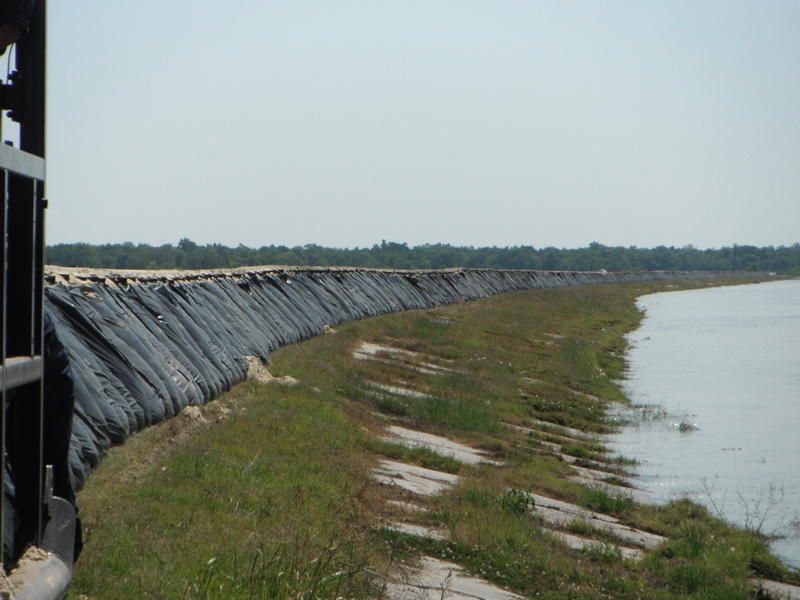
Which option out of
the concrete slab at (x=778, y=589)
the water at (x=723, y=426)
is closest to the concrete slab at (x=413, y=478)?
the water at (x=723, y=426)

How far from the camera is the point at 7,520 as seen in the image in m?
4.45

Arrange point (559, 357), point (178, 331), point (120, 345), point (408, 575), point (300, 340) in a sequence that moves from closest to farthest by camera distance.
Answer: point (408, 575) → point (120, 345) → point (178, 331) → point (300, 340) → point (559, 357)

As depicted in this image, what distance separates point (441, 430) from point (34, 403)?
40.6ft

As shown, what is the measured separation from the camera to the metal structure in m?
4.27

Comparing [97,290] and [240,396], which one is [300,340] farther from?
[97,290]

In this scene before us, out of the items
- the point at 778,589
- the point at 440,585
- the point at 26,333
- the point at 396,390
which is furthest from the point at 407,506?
the point at 396,390

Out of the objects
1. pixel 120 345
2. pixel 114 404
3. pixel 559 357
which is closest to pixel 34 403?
pixel 114 404

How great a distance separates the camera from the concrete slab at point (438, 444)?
47.8 ft

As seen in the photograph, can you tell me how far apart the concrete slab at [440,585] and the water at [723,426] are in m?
4.14

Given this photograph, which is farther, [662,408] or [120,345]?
[662,408]

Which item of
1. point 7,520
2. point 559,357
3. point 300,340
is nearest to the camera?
point 7,520

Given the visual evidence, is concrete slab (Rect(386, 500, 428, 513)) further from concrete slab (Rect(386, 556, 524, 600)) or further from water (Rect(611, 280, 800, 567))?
water (Rect(611, 280, 800, 567))

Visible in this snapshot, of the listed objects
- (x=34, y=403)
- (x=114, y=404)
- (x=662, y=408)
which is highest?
(x=34, y=403)

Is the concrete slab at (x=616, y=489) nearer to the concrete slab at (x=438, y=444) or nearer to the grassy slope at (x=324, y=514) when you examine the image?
the grassy slope at (x=324, y=514)
